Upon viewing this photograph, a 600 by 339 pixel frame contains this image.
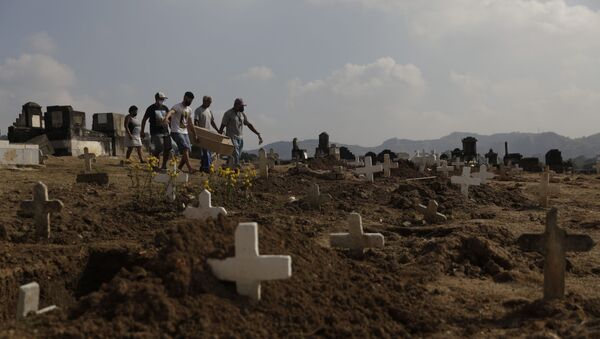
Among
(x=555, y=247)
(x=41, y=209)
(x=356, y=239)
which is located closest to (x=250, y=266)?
(x=356, y=239)

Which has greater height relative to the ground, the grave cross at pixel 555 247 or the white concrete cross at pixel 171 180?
the white concrete cross at pixel 171 180

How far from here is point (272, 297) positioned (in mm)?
3996

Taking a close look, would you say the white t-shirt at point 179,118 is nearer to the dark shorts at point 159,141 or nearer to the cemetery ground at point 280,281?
the dark shorts at point 159,141

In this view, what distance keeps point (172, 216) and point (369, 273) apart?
13.6ft

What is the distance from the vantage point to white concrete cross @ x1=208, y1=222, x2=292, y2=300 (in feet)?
12.9

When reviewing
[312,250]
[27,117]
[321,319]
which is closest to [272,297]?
[321,319]

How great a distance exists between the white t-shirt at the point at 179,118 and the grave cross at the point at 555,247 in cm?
827

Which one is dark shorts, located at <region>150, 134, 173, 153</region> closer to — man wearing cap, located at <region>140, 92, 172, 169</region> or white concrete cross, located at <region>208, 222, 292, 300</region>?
man wearing cap, located at <region>140, 92, 172, 169</region>

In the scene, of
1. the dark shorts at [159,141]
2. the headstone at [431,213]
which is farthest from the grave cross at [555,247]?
the dark shorts at [159,141]

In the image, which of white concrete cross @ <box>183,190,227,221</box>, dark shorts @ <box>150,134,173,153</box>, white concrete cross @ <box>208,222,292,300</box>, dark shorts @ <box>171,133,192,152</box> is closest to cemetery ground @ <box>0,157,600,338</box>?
white concrete cross @ <box>208,222,292,300</box>

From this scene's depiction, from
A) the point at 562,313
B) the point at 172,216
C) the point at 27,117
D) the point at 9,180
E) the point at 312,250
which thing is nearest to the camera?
the point at 562,313

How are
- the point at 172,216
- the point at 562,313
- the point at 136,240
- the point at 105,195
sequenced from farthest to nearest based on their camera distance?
the point at 105,195, the point at 172,216, the point at 136,240, the point at 562,313

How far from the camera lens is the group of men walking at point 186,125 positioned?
11.7m

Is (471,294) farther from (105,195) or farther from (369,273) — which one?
(105,195)
